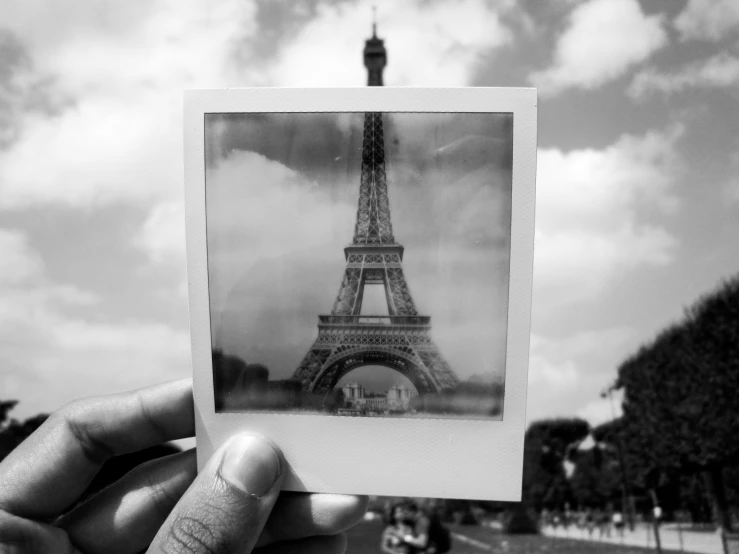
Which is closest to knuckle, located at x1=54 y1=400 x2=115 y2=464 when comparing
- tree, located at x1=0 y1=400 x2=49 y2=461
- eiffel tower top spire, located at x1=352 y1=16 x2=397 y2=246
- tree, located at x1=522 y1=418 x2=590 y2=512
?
eiffel tower top spire, located at x1=352 y1=16 x2=397 y2=246

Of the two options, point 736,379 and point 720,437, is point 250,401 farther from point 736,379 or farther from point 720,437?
point 720,437

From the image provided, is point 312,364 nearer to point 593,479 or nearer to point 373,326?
point 373,326

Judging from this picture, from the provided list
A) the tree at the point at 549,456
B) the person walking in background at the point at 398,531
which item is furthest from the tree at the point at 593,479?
the person walking in background at the point at 398,531

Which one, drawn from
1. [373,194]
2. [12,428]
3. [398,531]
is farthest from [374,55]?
[373,194]

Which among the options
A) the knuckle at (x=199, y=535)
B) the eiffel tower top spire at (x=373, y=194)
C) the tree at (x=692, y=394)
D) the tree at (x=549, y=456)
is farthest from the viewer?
the tree at (x=549, y=456)

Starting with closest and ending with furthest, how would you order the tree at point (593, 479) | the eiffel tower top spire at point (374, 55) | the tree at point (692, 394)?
the tree at point (692, 394)
the eiffel tower top spire at point (374, 55)
the tree at point (593, 479)

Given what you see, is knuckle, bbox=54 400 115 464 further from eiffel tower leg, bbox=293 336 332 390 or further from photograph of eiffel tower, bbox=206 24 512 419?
eiffel tower leg, bbox=293 336 332 390

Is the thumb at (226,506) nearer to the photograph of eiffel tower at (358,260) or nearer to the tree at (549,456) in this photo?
the photograph of eiffel tower at (358,260)
